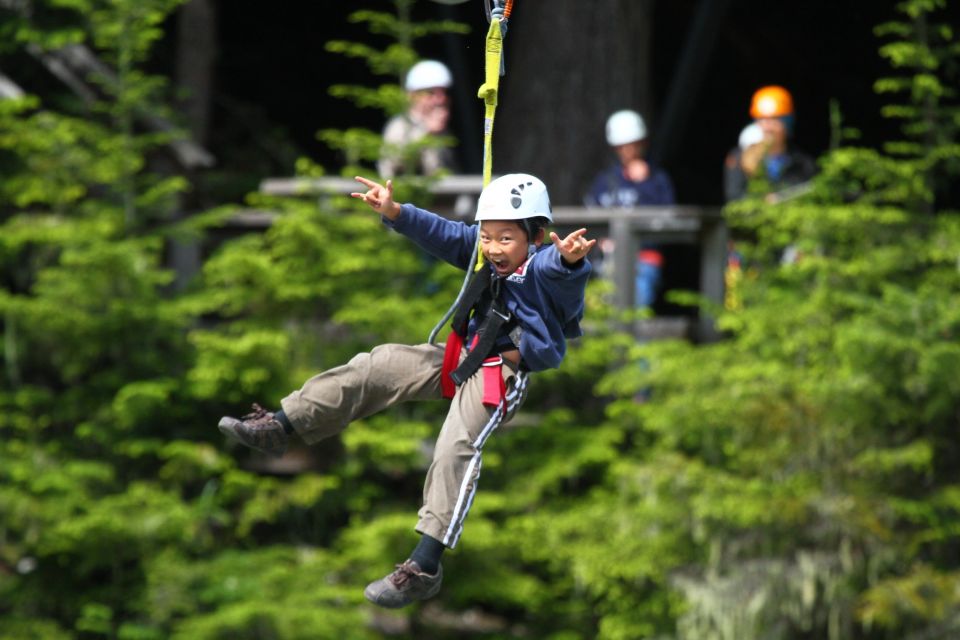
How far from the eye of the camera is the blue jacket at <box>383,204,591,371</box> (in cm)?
689

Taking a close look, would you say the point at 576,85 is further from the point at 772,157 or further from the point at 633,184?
the point at 772,157

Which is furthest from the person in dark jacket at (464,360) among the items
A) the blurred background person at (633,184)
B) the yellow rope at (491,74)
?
the blurred background person at (633,184)

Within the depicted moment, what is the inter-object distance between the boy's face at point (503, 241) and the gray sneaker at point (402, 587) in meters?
1.19

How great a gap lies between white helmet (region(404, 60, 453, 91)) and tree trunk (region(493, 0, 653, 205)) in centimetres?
185

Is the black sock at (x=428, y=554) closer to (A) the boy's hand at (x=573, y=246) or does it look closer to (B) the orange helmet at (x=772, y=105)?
(A) the boy's hand at (x=573, y=246)

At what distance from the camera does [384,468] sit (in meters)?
12.6

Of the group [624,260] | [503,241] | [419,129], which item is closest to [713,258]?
[624,260]

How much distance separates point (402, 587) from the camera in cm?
684

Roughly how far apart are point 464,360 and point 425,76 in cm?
526

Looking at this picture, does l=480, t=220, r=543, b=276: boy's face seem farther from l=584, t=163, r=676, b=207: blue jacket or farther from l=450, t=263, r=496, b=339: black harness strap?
l=584, t=163, r=676, b=207: blue jacket

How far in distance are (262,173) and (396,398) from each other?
788cm

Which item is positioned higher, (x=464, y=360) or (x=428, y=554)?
(x=464, y=360)

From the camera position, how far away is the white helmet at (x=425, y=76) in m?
12.1

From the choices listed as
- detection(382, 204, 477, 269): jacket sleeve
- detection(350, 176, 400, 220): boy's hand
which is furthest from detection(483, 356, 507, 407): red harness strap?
detection(350, 176, 400, 220): boy's hand
